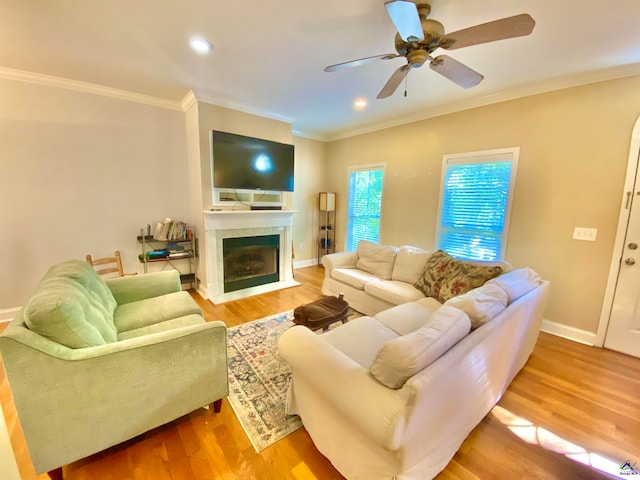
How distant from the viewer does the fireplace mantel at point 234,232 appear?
340 cm

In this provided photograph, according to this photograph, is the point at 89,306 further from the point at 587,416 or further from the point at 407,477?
the point at 587,416

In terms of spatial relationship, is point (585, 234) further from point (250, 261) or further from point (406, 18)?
point (250, 261)

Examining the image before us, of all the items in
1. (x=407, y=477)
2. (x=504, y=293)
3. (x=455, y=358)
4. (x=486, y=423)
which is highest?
(x=504, y=293)

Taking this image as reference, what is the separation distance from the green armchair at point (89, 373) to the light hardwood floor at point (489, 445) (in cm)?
17

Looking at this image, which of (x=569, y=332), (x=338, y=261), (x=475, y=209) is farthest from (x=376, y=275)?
(x=569, y=332)

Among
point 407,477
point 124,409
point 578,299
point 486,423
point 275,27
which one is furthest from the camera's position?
point 578,299

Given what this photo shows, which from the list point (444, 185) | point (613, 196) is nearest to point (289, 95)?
point (444, 185)

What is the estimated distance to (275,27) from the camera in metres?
1.90

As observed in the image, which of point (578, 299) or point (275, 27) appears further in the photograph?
point (578, 299)

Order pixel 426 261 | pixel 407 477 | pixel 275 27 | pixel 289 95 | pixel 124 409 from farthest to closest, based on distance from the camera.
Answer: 1. pixel 289 95
2. pixel 426 261
3. pixel 275 27
4. pixel 124 409
5. pixel 407 477

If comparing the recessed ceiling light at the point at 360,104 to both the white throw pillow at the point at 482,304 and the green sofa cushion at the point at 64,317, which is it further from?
the green sofa cushion at the point at 64,317

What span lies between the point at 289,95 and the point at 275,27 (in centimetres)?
125

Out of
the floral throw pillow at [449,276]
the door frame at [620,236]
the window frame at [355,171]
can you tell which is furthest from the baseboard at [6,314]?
the door frame at [620,236]

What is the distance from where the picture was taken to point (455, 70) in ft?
5.90
